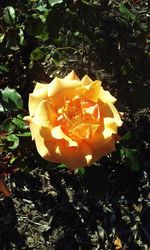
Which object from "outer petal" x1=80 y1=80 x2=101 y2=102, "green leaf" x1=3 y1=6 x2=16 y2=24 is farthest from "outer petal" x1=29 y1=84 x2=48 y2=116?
"green leaf" x1=3 y1=6 x2=16 y2=24

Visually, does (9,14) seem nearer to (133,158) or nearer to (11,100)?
(11,100)

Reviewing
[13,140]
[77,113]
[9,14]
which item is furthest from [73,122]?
[9,14]

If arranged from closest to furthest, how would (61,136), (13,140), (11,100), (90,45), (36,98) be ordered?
(61,136)
(36,98)
(13,140)
(11,100)
(90,45)

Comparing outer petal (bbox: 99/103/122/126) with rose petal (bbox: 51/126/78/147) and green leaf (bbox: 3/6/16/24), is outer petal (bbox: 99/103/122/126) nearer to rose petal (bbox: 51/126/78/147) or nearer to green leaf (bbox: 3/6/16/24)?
rose petal (bbox: 51/126/78/147)

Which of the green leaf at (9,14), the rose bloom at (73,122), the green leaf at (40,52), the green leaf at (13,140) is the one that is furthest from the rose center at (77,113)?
the green leaf at (9,14)

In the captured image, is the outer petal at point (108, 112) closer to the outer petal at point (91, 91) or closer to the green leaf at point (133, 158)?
the outer petal at point (91, 91)

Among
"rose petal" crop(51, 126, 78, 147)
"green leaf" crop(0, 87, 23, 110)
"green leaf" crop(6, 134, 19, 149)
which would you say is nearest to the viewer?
"rose petal" crop(51, 126, 78, 147)

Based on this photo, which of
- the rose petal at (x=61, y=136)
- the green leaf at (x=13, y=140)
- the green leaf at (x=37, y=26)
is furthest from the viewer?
A: the green leaf at (x=37, y=26)
